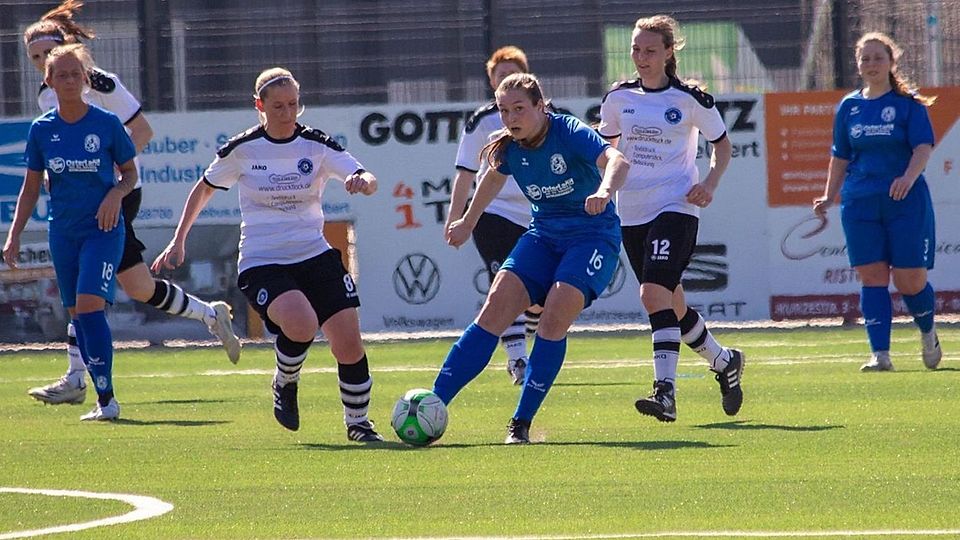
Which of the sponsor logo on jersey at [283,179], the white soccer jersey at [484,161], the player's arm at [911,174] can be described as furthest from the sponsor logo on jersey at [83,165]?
the player's arm at [911,174]

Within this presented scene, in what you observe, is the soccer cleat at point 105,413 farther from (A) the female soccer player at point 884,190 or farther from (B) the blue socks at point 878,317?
(B) the blue socks at point 878,317

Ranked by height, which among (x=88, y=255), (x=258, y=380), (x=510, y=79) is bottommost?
(x=258, y=380)

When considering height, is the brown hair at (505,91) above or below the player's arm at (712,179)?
above

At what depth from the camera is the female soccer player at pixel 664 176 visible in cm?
915

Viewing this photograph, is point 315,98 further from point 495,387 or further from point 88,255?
point 88,255

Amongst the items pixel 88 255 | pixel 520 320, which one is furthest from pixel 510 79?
pixel 520 320

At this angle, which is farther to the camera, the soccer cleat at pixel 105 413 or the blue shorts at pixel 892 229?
the blue shorts at pixel 892 229

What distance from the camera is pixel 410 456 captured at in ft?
25.6

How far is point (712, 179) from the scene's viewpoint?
9.13 m

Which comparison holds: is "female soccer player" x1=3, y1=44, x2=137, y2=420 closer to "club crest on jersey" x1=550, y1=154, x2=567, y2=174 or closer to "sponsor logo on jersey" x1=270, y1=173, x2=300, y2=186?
"sponsor logo on jersey" x1=270, y1=173, x2=300, y2=186

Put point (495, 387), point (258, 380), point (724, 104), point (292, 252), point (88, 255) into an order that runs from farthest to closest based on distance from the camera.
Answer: point (724, 104) → point (258, 380) → point (495, 387) → point (88, 255) → point (292, 252)

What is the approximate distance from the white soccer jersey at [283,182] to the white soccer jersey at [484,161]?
6.88 ft

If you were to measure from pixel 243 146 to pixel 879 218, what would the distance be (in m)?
4.87

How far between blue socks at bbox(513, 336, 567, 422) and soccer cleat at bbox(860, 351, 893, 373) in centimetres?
450
